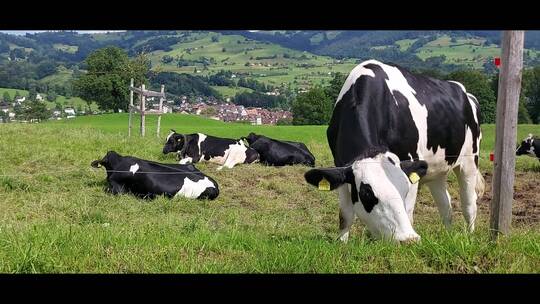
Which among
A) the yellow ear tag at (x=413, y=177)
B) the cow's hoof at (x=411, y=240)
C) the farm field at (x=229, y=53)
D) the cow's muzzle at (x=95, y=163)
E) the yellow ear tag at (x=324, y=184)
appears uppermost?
the farm field at (x=229, y=53)


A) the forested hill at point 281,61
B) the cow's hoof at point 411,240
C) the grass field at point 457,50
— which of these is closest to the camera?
the cow's hoof at point 411,240

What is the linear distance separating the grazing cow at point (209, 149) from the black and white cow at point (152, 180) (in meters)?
4.10

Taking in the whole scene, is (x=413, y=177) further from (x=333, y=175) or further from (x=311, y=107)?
(x=311, y=107)

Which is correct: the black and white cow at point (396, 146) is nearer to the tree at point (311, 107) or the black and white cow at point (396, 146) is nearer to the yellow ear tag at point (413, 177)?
the yellow ear tag at point (413, 177)

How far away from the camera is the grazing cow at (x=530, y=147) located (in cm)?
1784

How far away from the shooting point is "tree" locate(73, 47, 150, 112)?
30.2m

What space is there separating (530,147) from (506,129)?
1458 centimetres

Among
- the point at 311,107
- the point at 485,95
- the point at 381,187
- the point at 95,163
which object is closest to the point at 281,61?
the point at 311,107

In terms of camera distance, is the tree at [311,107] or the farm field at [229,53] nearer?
the tree at [311,107]

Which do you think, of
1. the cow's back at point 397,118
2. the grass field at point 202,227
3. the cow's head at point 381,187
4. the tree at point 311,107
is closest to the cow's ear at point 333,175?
the cow's head at point 381,187

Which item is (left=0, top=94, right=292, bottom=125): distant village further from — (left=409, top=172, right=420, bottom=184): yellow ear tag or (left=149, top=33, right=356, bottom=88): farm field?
(left=149, top=33, right=356, bottom=88): farm field

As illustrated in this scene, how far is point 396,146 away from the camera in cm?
628
